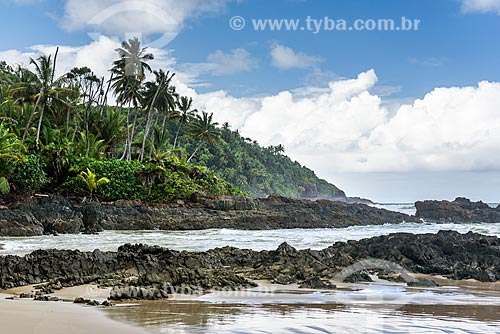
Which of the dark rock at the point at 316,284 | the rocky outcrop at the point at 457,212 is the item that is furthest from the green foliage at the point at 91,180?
the rocky outcrop at the point at 457,212

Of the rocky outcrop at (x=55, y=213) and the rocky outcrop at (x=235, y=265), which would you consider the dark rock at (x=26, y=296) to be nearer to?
the rocky outcrop at (x=235, y=265)

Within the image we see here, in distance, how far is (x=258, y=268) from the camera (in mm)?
12281

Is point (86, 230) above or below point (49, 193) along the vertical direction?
below

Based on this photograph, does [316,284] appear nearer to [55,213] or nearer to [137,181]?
[55,213]

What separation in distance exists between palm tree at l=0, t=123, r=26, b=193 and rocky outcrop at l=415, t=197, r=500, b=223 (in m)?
40.2

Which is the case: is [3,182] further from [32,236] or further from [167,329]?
[167,329]

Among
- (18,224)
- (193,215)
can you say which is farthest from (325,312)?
(193,215)

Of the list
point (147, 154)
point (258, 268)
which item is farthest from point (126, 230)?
point (258, 268)

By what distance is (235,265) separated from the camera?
12.9 meters

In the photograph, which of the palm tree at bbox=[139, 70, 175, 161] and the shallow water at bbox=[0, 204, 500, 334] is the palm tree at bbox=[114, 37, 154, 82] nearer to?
the palm tree at bbox=[139, 70, 175, 161]

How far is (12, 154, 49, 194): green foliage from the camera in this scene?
32250 millimetres

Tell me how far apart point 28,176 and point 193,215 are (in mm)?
10806

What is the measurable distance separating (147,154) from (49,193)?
42.7ft

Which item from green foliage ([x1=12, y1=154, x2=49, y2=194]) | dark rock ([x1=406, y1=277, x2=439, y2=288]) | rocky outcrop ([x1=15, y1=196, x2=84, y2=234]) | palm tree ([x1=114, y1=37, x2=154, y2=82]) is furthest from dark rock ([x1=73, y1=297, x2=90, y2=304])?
palm tree ([x1=114, y1=37, x2=154, y2=82])
